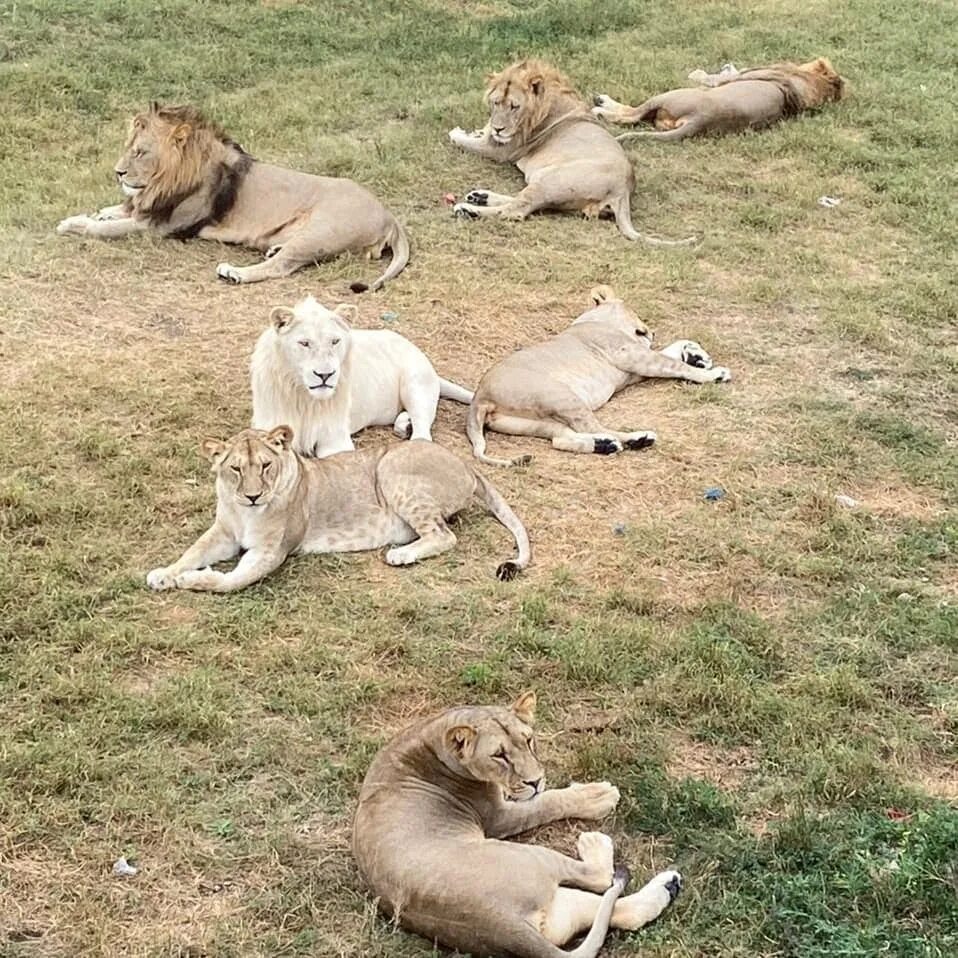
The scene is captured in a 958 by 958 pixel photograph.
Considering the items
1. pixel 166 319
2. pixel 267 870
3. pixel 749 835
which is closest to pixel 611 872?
pixel 749 835

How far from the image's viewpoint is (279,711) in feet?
13.6

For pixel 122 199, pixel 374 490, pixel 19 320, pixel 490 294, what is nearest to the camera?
pixel 374 490

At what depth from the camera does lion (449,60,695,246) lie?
855cm

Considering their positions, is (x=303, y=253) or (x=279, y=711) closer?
(x=279, y=711)

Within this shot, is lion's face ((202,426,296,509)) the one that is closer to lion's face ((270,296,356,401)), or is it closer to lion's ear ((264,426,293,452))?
lion's ear ((264,426,293,452))

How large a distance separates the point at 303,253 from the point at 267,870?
15.1 ft

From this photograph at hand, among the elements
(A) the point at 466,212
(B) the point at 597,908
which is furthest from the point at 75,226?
(B) the point at 597,908

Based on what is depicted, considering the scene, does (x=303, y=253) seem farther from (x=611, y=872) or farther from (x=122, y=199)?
(x=611, y=872)

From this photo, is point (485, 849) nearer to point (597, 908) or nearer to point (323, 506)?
point (597, 908)

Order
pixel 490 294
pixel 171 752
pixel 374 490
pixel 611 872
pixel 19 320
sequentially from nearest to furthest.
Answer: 1. pixel 611 872
2. pixel 171 752
3. pixel 374 490
4. pixel 19 320
5. pixel 490 294

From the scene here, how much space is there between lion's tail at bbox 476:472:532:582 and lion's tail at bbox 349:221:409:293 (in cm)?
219

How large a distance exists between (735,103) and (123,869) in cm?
788

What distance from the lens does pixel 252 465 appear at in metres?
4.74

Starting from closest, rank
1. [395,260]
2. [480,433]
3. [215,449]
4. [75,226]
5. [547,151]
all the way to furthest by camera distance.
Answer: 1. [215,449]
2. [480,433]
3. [395,260]
4. [75,226]
5. [547,151]
